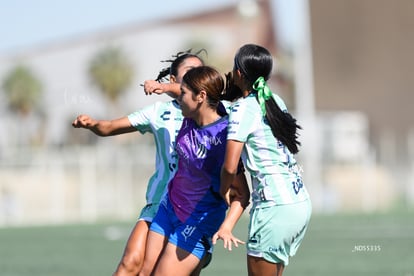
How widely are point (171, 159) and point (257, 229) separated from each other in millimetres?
1258

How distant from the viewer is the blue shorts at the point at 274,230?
7355mm

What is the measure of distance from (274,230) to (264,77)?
97 centimetres

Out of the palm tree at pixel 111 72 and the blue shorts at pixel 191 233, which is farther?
the palm tree at pixel 111 72

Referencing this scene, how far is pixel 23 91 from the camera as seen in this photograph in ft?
209

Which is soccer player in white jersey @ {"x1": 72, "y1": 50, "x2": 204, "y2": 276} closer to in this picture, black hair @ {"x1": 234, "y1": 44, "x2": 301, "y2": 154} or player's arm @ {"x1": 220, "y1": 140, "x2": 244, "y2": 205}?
black hair @ {"x1": 234, "y1": 44, "x2": 301, "y2": 154}

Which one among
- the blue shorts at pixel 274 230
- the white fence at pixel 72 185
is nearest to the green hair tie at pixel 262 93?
the blue shorts at pixel 274 230

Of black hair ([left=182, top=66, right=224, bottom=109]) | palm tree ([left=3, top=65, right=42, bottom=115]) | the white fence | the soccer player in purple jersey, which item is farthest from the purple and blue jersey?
palm tree ([left=3, top=65, right=42, bottom=115])

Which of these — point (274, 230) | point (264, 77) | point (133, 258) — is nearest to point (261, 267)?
point (274, 230)

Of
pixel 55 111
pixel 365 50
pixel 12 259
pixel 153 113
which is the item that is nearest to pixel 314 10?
pixel 365 50

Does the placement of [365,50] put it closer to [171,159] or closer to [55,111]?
[55,111]

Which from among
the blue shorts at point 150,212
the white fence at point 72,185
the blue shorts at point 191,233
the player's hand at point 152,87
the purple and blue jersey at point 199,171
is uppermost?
the player's hand at point 152,87

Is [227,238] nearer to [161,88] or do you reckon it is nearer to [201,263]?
[201,263]

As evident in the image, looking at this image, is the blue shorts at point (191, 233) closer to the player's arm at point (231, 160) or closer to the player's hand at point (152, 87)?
the player's arm at point (231, 160)

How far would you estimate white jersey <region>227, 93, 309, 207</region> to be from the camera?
23.8ft
